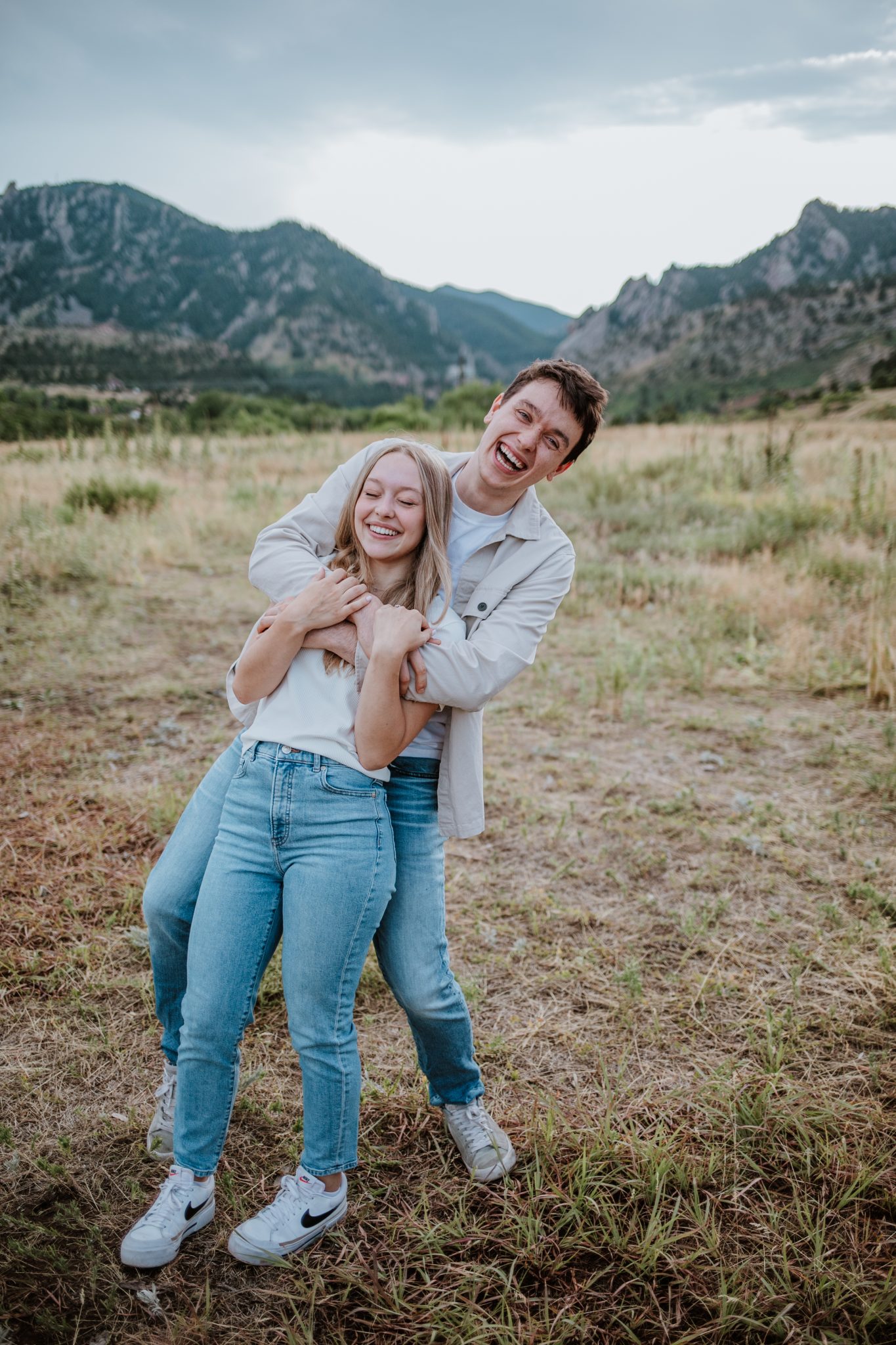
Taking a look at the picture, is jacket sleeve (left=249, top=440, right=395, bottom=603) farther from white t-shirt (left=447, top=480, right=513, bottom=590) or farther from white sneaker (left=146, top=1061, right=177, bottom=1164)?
white sneaker (left=146, top=1061, right=177, bottom=1164)

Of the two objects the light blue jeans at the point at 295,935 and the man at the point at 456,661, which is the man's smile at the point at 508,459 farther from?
the light blue jeans at the point at 295,935

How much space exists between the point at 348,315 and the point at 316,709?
125314mm

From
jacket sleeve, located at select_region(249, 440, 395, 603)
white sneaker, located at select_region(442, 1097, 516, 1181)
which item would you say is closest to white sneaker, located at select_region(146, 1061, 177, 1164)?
white sneaker, located at select_region(442, 1097, 516, 1181)

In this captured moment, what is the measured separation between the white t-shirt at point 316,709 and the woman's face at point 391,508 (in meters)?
0.17

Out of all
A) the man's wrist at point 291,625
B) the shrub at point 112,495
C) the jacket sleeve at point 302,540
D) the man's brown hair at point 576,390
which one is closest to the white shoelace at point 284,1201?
the man's wrist at point 291,625

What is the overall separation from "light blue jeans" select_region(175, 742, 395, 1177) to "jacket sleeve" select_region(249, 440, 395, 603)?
0.46 metres

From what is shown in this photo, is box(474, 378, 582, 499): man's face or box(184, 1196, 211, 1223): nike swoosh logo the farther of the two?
box(474, 378, 582, 499): man's face

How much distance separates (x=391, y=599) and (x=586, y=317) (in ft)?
455

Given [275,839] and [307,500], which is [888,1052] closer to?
[275,839]

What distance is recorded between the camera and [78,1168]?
182cm

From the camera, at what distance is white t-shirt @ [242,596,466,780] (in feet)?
5.38

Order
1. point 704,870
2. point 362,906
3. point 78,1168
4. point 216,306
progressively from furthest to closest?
1. point 216,306
2. point 704,870
3. point 78,1168
4. point 362,906

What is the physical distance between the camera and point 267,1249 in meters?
1.57

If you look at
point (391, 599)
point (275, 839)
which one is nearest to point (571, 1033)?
point (275, 839)
